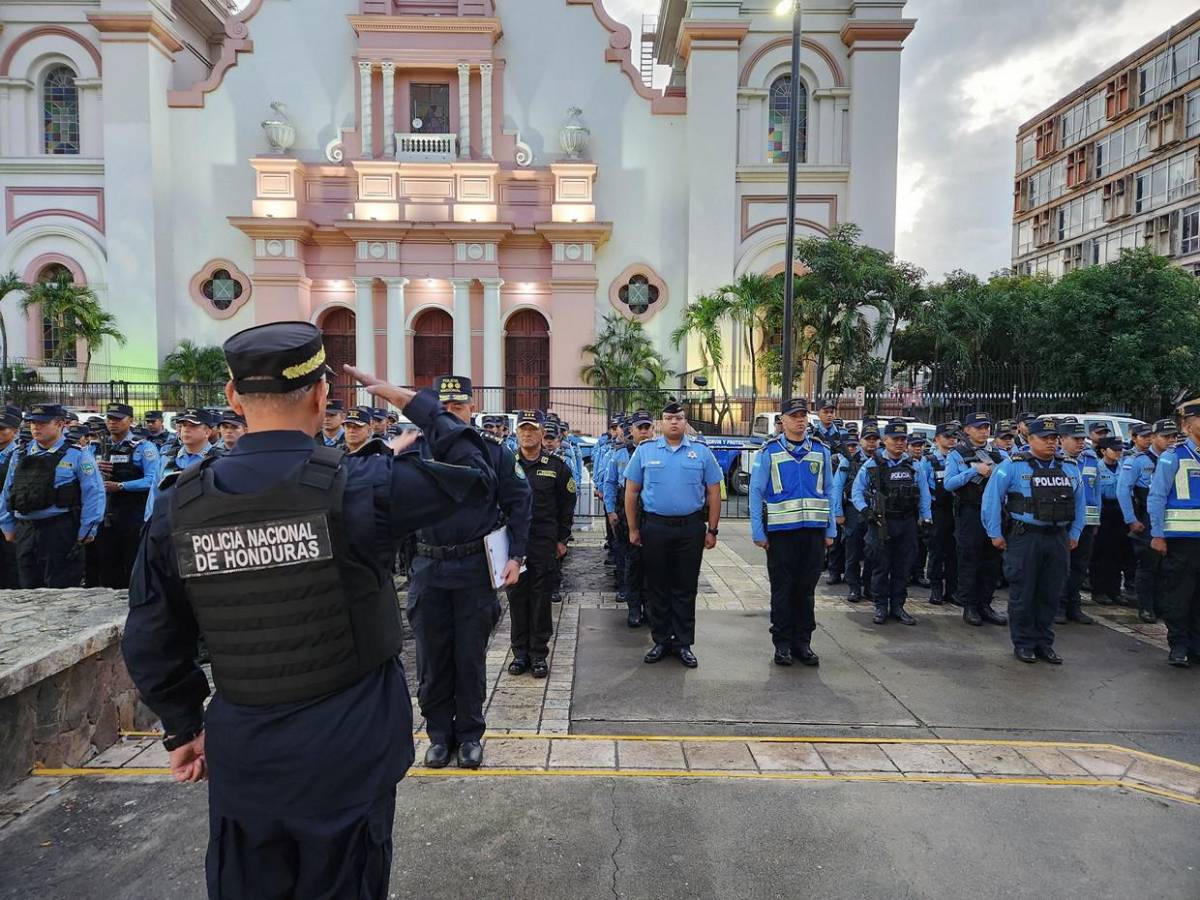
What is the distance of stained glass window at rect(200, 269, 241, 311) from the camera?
2364cm

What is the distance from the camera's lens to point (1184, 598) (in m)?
6.17

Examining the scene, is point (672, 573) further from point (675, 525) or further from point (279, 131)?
point (279, 131)

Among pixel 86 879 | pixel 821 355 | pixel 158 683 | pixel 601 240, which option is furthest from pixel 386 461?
pixel 601 240

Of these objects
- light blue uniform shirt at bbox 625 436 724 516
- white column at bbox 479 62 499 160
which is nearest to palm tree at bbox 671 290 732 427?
white column at bbox 479 62 499 160

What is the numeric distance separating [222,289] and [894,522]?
22.8 m

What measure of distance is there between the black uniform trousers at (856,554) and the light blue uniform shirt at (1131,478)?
2.61 metres

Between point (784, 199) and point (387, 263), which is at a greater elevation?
point (784, 199)

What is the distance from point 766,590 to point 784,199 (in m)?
17.9

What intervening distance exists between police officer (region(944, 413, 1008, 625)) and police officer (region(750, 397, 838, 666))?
2.36 metres

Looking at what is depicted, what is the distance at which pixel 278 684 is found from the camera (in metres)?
2.03

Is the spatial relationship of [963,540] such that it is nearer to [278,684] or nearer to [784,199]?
[278,684]

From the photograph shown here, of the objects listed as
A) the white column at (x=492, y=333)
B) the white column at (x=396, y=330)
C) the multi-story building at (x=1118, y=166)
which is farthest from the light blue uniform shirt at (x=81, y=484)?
the multi-story building at (x=1118, y=166)

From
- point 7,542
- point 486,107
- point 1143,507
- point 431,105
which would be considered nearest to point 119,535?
point 7,542

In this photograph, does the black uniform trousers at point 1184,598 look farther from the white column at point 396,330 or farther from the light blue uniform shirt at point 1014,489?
the white column at point 396,330
